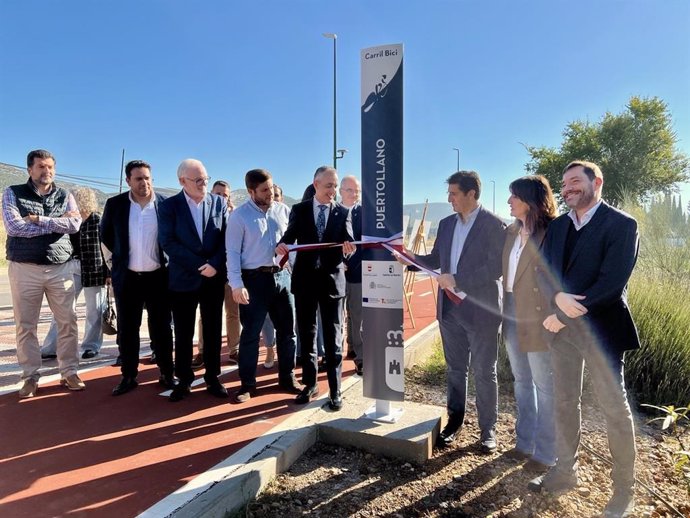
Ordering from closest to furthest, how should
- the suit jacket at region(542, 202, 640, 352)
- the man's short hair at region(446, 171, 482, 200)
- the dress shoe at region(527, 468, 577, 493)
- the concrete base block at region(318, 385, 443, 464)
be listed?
1. the suit jacket at region(542, 202, 640, 352)
2. the dress shoe at region(527, 468, 577, 493)
3. the concrete base block at region(318, 385, 443, 464)
4. the man's short hair at region(446, 171, 482, 200)

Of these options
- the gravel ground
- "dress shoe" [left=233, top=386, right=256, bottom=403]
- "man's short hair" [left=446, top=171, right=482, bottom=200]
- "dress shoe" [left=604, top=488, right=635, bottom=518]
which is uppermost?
"man's short hair" [left=446, top=171, right=482, bottom=200]

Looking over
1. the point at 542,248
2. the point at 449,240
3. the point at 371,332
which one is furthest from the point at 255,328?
the point at 542,248

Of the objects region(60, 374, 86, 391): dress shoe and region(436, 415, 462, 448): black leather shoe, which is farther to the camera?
region(60, 374, 86, 391): dress shoe

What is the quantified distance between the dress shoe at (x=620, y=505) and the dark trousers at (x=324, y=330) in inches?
85.4

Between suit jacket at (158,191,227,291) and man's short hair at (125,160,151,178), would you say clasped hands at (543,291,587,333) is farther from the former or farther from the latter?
man's short hair at (125,160,151,178)

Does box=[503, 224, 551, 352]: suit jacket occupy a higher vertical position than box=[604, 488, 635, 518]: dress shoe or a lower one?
higher

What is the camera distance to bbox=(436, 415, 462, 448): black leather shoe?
357cm

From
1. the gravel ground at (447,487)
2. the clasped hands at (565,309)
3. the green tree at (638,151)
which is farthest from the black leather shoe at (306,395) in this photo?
the green tree at (638,151)

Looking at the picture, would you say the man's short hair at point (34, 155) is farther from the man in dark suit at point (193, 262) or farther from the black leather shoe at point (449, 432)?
the black leather shoe at point (449, 432)

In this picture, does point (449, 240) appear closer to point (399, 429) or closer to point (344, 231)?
point (344, 231)

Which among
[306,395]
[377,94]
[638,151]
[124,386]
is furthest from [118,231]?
[638,151]

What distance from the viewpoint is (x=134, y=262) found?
4.52m

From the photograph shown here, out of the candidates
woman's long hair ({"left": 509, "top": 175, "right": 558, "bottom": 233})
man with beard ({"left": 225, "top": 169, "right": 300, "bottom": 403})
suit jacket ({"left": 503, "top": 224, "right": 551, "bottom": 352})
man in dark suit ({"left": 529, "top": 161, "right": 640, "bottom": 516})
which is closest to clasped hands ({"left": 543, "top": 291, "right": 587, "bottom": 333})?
man in dark suit ({"left": 529, "top": 161, "right": 640, "bottom": 516})

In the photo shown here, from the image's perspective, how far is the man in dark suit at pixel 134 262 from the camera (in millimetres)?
4504
